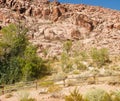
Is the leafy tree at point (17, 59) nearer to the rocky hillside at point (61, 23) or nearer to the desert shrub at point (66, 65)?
the desert shrub at point (66, 65)

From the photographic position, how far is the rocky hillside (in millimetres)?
68312

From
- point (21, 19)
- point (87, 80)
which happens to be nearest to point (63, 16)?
point (21, 19)

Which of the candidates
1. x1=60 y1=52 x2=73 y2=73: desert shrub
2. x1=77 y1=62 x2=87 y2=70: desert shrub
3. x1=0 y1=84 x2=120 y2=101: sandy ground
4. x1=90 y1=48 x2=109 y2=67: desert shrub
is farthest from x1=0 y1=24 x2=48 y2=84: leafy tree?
x1=0 y1=84 x2=120 y2=101: sandy ground

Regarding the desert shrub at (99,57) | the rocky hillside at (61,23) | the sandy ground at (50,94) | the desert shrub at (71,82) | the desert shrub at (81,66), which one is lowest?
the sandy ground at (50,94)

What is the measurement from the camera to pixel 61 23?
255 feet

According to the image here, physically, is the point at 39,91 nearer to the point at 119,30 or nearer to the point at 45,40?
the point at 45,40

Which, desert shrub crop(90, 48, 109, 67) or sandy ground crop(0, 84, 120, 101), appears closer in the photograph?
sandy ground crop(0, 84, 120, 101)

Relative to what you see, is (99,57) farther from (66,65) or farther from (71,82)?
(71,82)

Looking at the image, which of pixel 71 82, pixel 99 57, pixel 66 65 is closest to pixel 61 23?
pixel 99 57

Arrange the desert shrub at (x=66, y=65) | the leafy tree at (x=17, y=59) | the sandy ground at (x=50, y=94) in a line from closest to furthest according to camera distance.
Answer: the sandy ground at (x=50, y=94), the leafy tree at (x=17, y=59), the desert shrub at (x=66, y=65)

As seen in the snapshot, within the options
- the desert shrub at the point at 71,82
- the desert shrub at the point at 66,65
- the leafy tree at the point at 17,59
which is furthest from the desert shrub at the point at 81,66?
the desert shrub at the point at 71,82

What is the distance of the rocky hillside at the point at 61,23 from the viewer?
2689 inches

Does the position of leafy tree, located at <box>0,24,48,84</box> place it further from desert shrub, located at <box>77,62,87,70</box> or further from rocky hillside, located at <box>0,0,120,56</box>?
rocky hillside, located at <box>0,0,120,56</box>

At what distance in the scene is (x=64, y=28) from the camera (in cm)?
7525
